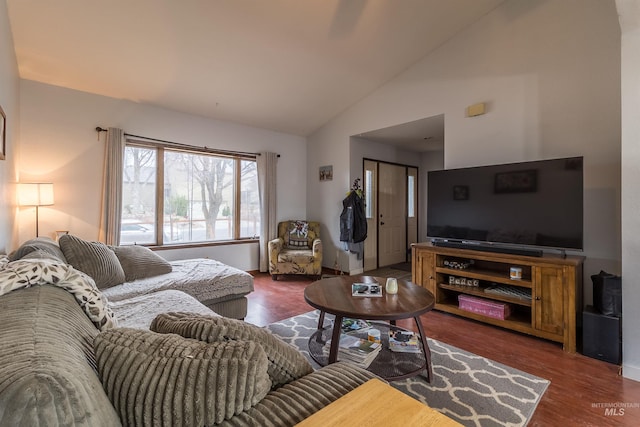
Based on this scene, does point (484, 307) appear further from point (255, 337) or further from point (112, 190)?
point (112, 190)

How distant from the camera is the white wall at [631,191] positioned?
1899 mm

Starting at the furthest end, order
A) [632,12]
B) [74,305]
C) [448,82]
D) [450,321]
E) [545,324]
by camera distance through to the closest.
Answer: [448,82] < [450,321] < [545,324] < [632,12] < [74,305]

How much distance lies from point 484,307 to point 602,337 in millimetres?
822

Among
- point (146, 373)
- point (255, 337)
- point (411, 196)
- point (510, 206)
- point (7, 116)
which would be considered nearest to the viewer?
point (146, 373)

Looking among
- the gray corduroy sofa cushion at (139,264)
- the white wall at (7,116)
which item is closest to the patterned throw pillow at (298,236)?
the gray corduroy sofa cushion at (139,264)

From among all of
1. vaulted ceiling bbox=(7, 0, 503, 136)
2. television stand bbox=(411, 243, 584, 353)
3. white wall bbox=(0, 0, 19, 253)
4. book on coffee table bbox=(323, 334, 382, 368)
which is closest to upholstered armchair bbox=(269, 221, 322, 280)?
television stand bbox=(411, 243, 584, 353)

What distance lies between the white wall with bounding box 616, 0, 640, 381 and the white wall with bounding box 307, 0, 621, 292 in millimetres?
715

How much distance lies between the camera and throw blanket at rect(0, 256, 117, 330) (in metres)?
1.02

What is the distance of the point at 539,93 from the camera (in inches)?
113

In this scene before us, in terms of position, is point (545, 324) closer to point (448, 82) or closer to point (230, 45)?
point (448, 82)

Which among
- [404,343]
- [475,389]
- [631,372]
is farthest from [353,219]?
[631,372]

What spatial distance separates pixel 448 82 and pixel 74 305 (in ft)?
12.7

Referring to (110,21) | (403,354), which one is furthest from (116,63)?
(403,354)

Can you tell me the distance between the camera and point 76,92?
3336mm
